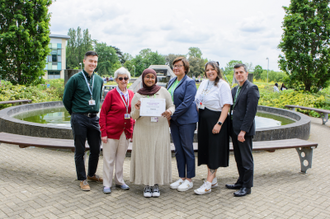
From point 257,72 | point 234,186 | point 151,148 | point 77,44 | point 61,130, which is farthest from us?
point 77,44

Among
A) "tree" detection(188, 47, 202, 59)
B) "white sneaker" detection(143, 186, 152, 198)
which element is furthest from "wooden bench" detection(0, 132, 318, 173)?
"tree" detection(188, 47, 202, 59)

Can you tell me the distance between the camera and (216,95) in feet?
13.3

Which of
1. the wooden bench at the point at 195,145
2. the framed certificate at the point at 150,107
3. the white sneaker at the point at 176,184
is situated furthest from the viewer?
the wooden bench at the point at 195,145

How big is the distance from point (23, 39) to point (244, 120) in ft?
53.3

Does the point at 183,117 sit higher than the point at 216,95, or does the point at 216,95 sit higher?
the point at 216,95

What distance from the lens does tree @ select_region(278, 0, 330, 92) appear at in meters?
15.5

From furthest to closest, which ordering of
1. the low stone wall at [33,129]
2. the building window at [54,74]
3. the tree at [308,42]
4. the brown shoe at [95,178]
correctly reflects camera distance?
the building window at [54,74]
the tree at [308,42]
the low stone wall at [33,129]
the brown shoe at [95,178]

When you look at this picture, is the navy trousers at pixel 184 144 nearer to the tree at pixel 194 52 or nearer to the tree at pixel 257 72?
the tree at pixel 257 72

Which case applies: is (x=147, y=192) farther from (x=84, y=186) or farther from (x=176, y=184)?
(x=84, y=186)

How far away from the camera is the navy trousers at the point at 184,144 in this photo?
13.6 feet

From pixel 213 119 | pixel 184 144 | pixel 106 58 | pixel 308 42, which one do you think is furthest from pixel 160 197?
pixel 106 58

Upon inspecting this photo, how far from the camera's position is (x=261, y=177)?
495cm

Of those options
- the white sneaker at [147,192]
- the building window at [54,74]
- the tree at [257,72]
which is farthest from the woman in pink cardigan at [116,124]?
the tree at [257,72]

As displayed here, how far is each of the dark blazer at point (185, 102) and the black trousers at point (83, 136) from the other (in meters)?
1.28
